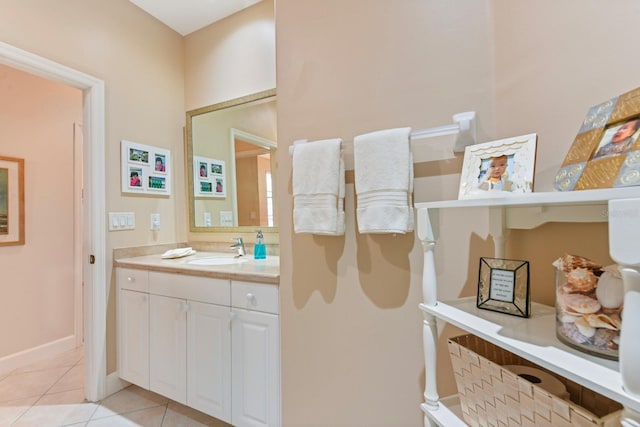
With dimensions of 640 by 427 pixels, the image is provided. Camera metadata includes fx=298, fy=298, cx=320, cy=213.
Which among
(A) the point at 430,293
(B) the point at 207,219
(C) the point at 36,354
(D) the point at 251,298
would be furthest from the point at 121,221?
(A) the point at 430,293

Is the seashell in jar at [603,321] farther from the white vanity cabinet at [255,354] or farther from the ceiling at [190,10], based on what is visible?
the ceiling at [190,10]

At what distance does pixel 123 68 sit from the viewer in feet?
6.88

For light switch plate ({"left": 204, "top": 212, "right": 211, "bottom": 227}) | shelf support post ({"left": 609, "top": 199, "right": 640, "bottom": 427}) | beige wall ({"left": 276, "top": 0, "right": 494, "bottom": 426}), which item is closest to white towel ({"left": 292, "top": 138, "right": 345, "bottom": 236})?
beige wall ({"left": 276, "top": 0, "right": 494, "bottom": 426})

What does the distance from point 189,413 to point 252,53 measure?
2423mm

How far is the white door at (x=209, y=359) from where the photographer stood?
1.50 metres

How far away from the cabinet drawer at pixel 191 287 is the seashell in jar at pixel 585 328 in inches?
52.6

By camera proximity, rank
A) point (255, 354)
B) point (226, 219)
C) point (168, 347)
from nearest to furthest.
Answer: point (255, 354), point (168, 347), point (226, 219)

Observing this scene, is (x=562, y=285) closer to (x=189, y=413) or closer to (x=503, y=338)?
(x=503, y=338)

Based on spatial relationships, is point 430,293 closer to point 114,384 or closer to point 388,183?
point 388,183

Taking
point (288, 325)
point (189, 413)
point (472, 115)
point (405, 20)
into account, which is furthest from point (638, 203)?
point (189, 413)

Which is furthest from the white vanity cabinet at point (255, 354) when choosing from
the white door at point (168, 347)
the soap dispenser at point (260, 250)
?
the soap dispenser at point (260, 250)

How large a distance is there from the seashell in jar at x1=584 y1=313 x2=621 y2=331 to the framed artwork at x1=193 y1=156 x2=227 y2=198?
2.19 metres

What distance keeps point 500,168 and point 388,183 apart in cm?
34

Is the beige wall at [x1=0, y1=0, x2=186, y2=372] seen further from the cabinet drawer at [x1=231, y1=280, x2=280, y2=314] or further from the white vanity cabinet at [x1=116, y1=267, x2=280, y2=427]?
the cabinet drawer at [x1=231, y1=280, x2=280, y2=314]
